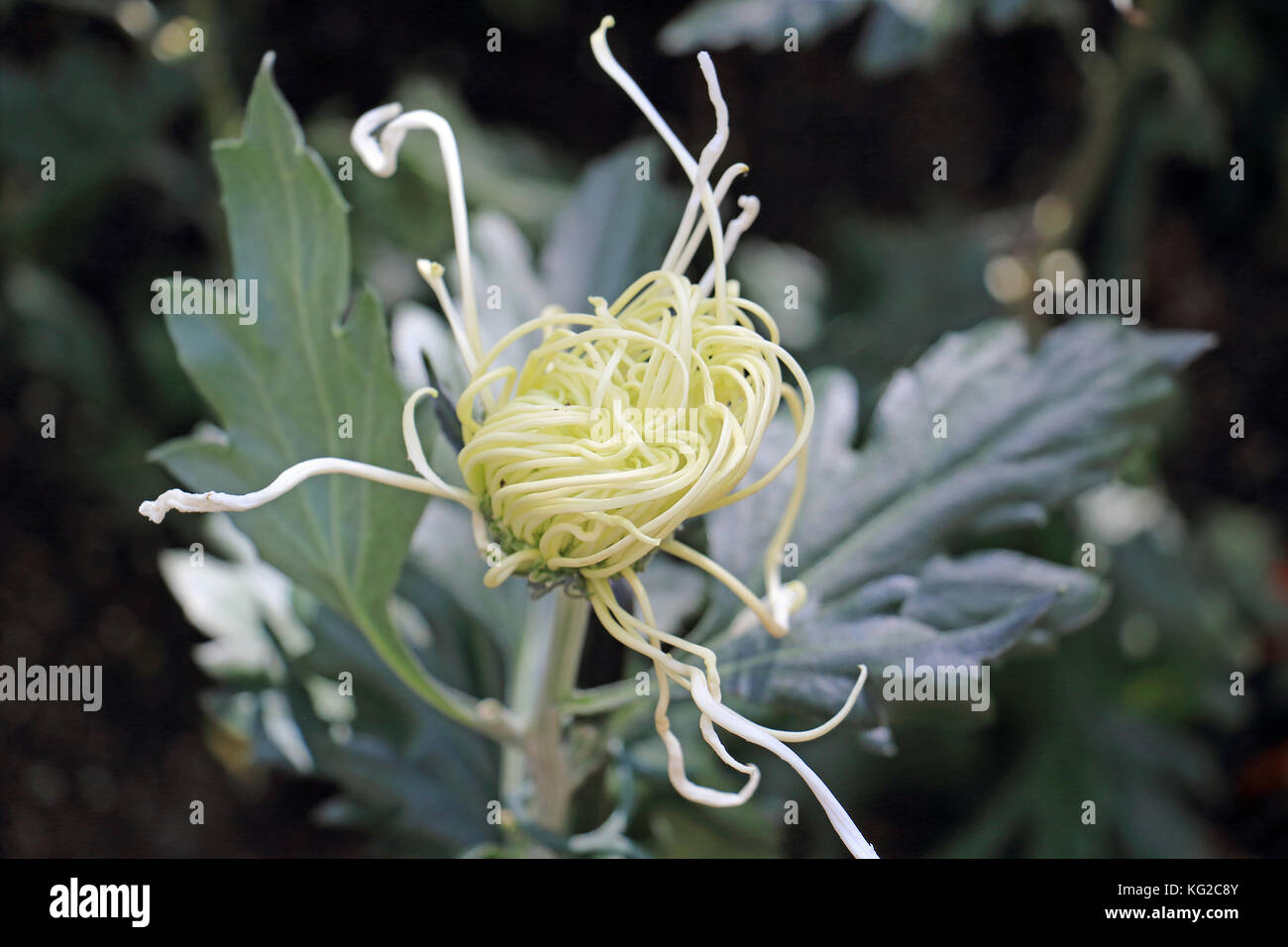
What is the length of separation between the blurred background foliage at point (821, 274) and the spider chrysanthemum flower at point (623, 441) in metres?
0.52

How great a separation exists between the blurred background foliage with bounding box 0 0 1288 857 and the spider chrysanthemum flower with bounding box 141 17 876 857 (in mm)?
522

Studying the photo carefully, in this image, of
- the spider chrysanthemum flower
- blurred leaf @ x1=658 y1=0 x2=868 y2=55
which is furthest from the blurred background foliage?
the spider chrysanthemum flower

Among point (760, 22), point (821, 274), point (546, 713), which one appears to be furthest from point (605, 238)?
point (821, 274)

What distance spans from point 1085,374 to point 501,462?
1.44 feet

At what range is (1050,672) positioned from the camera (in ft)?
4.02

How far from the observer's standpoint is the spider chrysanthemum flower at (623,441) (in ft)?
1.63

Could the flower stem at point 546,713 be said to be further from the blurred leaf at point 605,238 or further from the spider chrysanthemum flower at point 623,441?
the blurred leaf at point 605,238

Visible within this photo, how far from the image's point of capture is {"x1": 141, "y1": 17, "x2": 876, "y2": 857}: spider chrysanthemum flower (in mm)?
497

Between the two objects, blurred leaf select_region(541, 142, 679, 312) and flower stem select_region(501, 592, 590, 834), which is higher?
blurred leaf select_region(541, 142, 679, 312)

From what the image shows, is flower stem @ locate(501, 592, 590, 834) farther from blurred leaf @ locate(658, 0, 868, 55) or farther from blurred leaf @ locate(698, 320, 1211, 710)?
blurred leaf @ locate(658, 0, 868, 55)

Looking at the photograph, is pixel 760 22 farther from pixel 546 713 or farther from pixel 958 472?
pixel 546 713

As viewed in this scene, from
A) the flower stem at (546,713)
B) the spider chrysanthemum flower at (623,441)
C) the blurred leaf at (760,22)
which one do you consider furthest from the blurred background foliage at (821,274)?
the spider chrysanthemum flower at (623,441)
